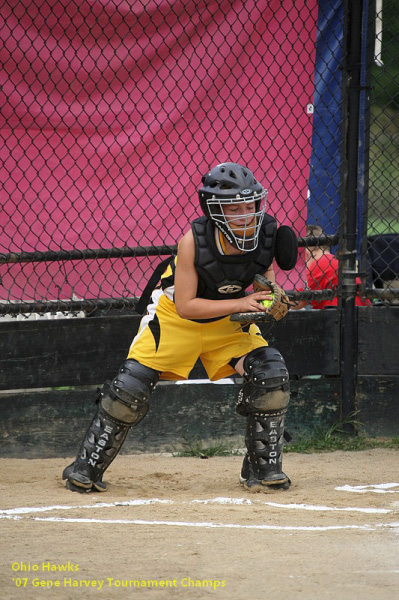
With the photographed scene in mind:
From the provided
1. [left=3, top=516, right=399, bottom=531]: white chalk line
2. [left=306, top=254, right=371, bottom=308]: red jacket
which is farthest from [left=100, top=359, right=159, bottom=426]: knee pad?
[left=306, top=254, right=371, bottom=308]: red jacket

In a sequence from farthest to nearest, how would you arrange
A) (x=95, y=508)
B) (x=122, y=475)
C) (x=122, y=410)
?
(x=122, y=475), (x=122, y=410), (x=95, y=508)

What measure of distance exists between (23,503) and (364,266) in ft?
9.50

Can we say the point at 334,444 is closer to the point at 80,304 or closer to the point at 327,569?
the point at 80,304

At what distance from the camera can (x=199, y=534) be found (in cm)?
386

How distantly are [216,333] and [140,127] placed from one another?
71.7 inches

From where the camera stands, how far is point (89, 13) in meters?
5.90

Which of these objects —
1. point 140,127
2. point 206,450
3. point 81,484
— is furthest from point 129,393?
point 140,127

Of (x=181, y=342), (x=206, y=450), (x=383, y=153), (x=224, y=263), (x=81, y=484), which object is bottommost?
(x=206, y=450)

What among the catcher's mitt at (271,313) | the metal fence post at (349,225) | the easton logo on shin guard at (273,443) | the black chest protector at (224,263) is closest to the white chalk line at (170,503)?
the easton logo on shin guard at (273,443)

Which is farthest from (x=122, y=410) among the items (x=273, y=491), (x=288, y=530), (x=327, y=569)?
(x=327, y=569)

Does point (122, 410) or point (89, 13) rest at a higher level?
point (89, 13)

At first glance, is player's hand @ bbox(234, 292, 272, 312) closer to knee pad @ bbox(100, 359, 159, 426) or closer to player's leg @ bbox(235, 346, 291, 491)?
player's leg @ bbox(235, 346, 291, 491)

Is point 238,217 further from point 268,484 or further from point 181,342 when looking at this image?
point 268,484

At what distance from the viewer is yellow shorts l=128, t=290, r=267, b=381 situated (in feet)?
16.1
